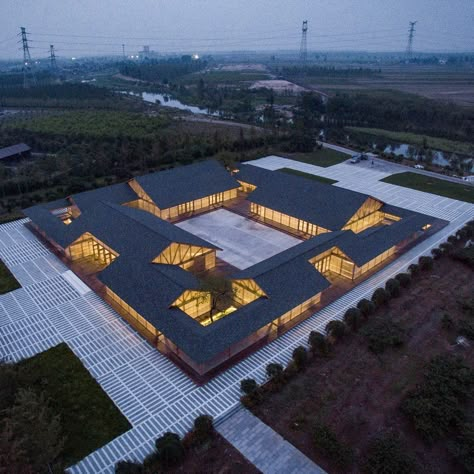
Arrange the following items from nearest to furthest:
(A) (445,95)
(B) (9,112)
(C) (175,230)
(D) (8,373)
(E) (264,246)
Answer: (D) (8,373) → (C) (175,230) → (E) (264,246) → (B) (9,112) → (A) (445,95)

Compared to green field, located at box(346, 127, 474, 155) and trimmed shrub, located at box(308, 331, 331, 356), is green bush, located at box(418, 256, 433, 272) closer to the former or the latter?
trimmed shrub, located at box(308, 331, 331, 356)

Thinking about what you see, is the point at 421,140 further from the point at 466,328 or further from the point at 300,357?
the point at 300,357

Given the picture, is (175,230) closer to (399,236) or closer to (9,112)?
(399,236)

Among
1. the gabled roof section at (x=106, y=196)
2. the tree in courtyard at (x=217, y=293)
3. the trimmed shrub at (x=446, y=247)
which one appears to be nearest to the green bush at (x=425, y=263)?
the trimmed shrub at (x=446, y=247)

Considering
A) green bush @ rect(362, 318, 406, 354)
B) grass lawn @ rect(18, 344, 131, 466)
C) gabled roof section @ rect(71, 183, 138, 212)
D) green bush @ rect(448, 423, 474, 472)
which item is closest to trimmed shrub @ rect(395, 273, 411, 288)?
green bush @ rect(362, 318, 406, 354)

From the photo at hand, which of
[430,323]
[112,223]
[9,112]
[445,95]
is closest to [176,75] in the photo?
[9,112]

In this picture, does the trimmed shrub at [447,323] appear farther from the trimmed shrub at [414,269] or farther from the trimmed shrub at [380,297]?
the trimmed shrub at [414,269]

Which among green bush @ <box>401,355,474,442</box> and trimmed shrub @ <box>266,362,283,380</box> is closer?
green bush @ <box>401,355,474,442</box>
